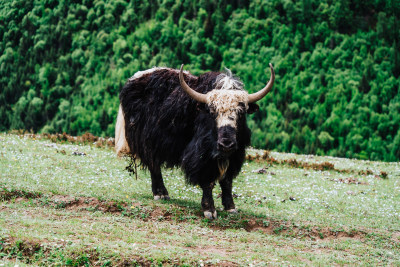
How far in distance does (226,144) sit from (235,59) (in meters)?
50.6

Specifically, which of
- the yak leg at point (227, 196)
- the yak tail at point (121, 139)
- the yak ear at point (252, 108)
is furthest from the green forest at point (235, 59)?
the yak ear at point (252, 108)

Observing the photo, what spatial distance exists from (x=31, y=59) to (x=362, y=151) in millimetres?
47139

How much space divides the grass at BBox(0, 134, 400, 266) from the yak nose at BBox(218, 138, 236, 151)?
141 cm

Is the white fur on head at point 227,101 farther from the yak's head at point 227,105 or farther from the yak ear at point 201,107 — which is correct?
the yak ear at point 201,107

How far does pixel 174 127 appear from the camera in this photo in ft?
28.7

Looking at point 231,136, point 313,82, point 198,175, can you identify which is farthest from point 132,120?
point 313,82

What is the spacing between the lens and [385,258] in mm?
6711

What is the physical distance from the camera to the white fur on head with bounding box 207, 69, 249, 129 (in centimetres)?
756

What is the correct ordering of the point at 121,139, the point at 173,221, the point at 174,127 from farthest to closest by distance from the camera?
1. the point at 121,139
2. the point at 174,127
3. the point at 173,221

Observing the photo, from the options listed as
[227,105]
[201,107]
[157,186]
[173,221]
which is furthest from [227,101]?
[157,186]

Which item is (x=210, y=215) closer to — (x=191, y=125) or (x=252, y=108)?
(x=191, y=125)

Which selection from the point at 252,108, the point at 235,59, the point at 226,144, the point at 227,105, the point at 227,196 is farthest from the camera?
the point at 235,59

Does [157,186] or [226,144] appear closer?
[226,144]

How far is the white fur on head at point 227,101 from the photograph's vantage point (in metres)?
7.56
